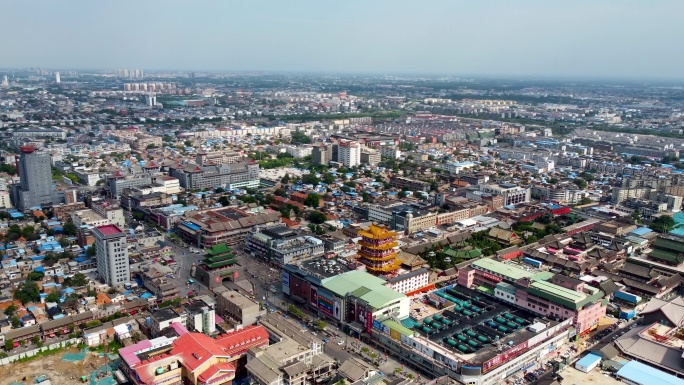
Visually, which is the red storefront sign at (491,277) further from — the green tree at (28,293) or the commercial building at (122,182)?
the commercial building at (122,182)

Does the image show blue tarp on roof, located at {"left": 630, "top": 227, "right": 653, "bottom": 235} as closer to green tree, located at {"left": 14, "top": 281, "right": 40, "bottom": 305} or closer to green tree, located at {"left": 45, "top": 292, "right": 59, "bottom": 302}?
green tree, located at {"left": 45, "top": 292, "right": 59, "bottom": 302}

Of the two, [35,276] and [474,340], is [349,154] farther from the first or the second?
[474,340]

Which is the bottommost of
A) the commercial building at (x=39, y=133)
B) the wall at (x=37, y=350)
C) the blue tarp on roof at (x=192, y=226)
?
the wall at (x=37, y=350)

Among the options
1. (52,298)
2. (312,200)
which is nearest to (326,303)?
(52,298)

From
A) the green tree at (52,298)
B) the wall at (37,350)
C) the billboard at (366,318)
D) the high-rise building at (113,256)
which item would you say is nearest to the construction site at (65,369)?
the wall at (37,350)

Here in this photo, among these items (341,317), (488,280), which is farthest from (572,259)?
(341,317)

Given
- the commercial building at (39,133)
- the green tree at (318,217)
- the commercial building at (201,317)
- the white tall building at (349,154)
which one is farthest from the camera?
the commercial building at (39,133)
